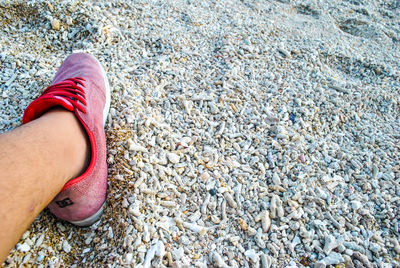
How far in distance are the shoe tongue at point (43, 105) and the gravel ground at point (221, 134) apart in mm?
368

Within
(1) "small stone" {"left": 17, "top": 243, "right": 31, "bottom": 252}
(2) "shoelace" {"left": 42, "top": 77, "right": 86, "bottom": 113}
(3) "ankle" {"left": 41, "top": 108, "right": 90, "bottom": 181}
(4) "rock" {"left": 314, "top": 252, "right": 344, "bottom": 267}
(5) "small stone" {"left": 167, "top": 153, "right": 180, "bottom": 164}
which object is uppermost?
(2) "shoelace" {"left": 42, "top": 77, "right": 86, "bottom": 113}

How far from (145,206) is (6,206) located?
0.63 m

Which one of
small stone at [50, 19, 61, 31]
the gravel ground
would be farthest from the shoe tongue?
small stone at [50, 19, 61, 31]

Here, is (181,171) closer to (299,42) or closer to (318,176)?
(318,176)

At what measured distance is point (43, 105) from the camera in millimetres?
1309

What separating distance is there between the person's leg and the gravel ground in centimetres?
31

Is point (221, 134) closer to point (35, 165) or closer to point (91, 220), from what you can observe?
point (91, 220)

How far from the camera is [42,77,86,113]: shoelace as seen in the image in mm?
1364

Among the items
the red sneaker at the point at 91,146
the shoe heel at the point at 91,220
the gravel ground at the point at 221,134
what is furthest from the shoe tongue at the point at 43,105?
the shoe heel at the point at 91,220

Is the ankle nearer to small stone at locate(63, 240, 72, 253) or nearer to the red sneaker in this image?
the red sneaker

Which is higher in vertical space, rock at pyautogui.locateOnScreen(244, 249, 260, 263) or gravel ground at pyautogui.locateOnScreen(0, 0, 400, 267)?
gravel ground at pyautogui.locateOnScreen(0, 0, 400, 267)

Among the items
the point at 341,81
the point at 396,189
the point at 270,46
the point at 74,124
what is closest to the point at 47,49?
the point at 74,124

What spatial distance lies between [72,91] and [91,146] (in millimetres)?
391

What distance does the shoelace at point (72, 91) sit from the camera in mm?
A: 1364
